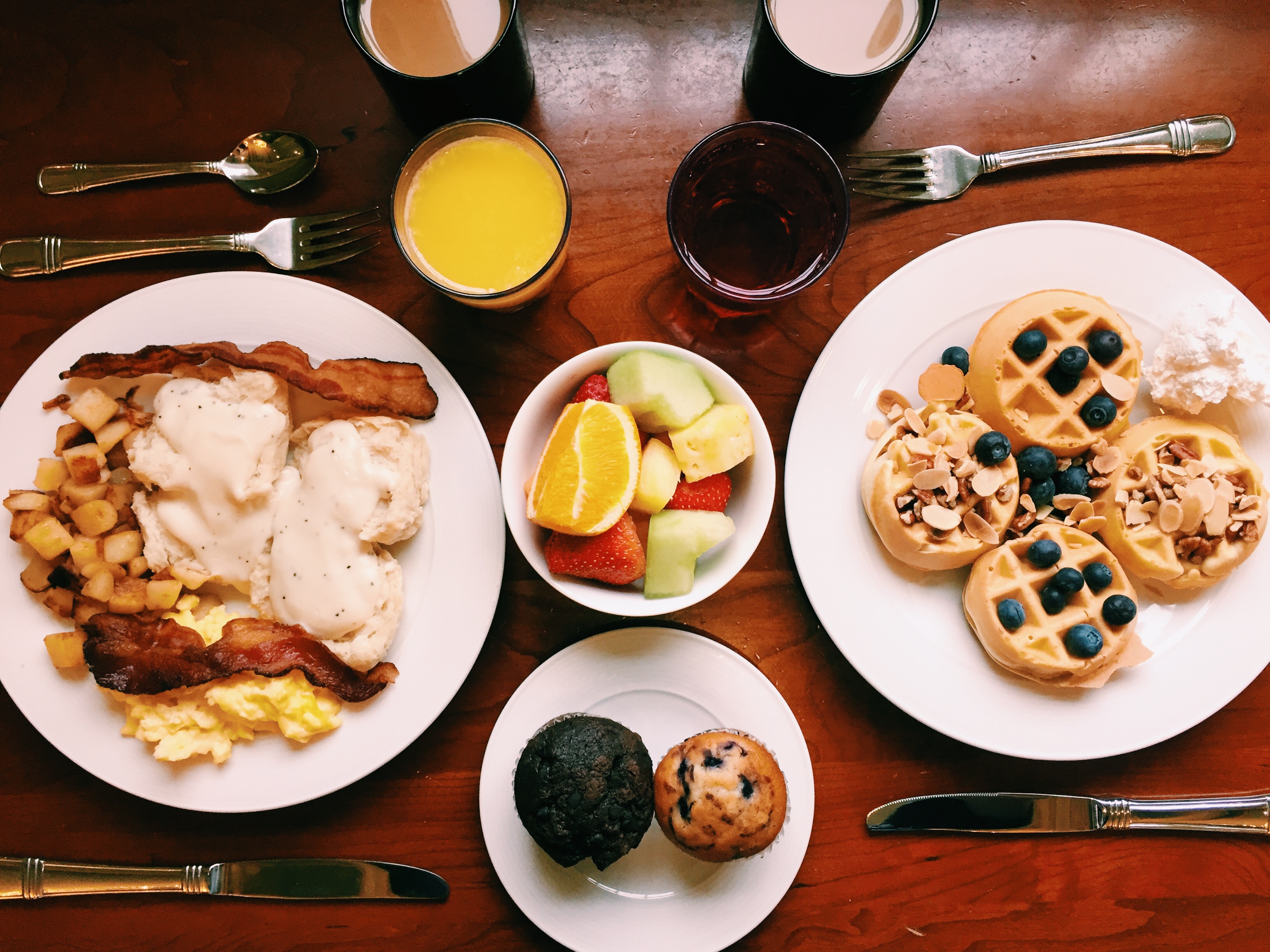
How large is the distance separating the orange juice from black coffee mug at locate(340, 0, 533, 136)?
83 mm

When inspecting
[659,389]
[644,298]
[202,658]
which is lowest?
[202,658]

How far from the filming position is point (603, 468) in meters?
1.30

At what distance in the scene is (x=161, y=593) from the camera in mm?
1465

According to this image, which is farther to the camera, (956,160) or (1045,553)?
(956,160)

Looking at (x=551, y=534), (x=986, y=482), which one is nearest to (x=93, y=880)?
(x=551, y=534)

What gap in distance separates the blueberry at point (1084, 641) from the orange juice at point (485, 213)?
1.22 metres

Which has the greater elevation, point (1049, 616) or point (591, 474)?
point (591, 474)

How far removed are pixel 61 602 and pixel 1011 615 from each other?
1.82 metres

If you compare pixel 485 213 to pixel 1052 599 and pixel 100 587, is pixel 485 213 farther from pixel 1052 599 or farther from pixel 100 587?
pixel 1052 599

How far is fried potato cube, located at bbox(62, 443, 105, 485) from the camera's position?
1.45 meters

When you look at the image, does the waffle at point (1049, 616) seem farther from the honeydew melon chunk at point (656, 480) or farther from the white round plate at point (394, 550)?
the white round plate at point (394, 550)

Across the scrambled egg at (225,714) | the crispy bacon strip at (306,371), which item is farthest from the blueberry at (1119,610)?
the scrambled egg at (225,714)

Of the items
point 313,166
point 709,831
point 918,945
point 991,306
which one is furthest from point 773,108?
point 918,945

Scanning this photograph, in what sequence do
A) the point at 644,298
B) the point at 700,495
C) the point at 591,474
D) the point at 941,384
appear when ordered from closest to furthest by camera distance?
the point at 591,474 → the point at 700,495 → the point at 941,384 → the point at 644,298
